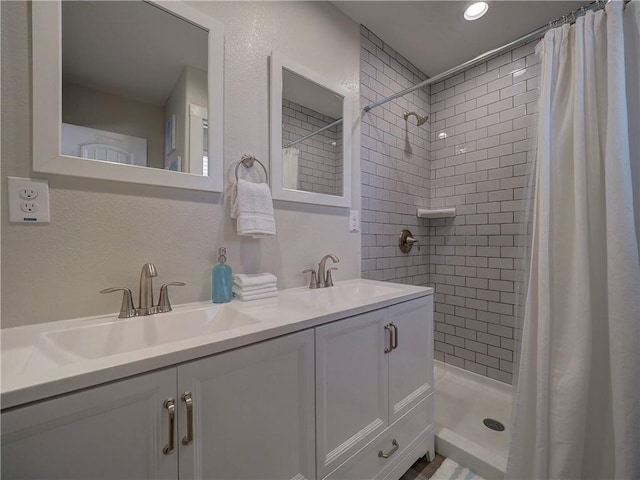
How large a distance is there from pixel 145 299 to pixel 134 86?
0.84m

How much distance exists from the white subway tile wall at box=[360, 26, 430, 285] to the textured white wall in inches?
9.5

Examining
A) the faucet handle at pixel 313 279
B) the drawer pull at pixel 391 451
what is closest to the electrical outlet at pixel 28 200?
the faucet handle at pixel 313 279

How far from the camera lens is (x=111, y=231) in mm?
961

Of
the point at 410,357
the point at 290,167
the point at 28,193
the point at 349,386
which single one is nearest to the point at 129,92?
the point at 28,193

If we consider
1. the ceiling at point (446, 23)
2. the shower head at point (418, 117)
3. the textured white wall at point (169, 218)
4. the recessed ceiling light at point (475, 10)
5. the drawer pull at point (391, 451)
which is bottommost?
the drawer pull at point (391, 451)

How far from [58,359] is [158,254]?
0.43 meters

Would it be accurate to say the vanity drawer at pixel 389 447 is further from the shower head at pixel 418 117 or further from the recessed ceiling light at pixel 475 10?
the recessed ceiling light at pixel 475 10

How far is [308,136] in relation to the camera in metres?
1.59

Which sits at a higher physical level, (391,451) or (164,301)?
(164,301)

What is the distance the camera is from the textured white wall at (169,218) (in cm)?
82

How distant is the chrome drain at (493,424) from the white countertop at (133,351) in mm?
1171

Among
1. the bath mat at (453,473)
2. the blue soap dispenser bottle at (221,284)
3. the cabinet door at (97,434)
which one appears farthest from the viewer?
the bath mat at (453,473)

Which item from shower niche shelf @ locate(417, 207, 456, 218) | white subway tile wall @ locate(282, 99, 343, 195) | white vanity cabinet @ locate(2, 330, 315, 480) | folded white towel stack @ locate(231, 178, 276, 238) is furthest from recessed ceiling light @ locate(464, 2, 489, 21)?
white vanity cabinet @ locate(2, 330, 315, 480)

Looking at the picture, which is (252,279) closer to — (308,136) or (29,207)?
(29,207)
